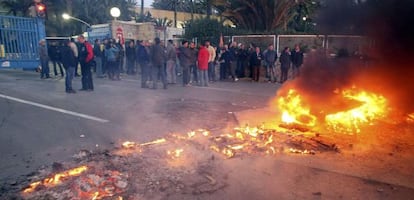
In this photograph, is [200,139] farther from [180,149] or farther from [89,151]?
[89,151]

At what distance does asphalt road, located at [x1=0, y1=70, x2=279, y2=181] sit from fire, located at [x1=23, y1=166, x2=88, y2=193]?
562 mm

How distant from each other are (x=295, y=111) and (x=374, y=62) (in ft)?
5.75

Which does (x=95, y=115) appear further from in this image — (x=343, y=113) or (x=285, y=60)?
(x=285, y=60)

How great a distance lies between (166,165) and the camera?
4500 millimetres

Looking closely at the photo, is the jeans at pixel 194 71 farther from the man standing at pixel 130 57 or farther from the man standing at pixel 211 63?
the man standing at pixel 130 57

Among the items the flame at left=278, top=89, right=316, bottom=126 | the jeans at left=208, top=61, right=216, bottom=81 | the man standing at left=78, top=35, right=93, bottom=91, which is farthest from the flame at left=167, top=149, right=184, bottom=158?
the jeans at left=208, top=61, right=216, bottom=81

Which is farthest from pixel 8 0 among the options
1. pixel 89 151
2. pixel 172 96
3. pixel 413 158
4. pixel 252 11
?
Answer: pixel 413 158

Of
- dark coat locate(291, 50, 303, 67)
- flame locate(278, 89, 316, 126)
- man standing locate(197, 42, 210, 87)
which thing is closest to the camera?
flame locate(278, 89, 316, 126)

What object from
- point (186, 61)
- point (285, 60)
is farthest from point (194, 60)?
point (285, 60)

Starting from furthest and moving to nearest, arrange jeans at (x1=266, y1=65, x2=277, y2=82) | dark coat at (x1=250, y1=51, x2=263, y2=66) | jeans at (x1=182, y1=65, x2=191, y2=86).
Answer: jeans at (x1=266, y1=65, x2=277, y2=82) < dark coat at (x1=250, y1=51, x2=263, y2=66) < jeans at (x1=182, y1=65, x2=191, y2=86)

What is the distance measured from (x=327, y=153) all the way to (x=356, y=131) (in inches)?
49.6

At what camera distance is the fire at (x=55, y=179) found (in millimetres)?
3824

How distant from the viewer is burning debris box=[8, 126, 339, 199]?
3783mm

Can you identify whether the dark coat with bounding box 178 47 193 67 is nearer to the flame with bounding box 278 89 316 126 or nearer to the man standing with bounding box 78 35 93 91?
the man standing with bounding box 78 35 93 91
